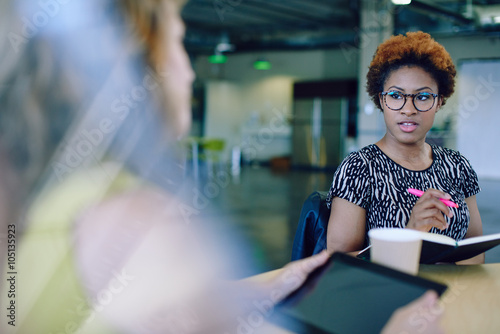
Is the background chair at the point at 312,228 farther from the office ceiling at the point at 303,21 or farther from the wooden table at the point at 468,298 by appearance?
the office ceiling at the point at 303,21

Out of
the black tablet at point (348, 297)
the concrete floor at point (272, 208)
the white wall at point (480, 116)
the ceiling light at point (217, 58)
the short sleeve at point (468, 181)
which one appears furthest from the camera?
the ceiling light at point (217, 58)

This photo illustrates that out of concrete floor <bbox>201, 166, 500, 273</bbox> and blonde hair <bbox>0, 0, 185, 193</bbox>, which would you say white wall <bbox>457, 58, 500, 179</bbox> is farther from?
blonde hair <bbox>0, 0, 185, 193</bbox>

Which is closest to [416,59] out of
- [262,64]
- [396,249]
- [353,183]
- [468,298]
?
[353,183]

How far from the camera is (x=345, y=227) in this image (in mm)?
1555

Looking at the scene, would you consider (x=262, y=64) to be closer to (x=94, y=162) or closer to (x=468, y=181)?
(x=468, y=181)

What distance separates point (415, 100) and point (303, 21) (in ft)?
32.9

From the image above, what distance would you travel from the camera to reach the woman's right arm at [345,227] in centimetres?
153

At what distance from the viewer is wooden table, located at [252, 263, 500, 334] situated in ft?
3.11

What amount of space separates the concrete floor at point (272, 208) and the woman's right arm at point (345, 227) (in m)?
2.00

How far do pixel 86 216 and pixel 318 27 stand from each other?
1140 cm

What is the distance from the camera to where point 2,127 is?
432 mm

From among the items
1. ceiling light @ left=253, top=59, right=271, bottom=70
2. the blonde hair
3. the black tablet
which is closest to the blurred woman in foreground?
the blonde hair

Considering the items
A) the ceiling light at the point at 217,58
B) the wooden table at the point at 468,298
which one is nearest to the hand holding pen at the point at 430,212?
the wooden table at the point at 468,298

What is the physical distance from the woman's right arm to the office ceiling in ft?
19.5
